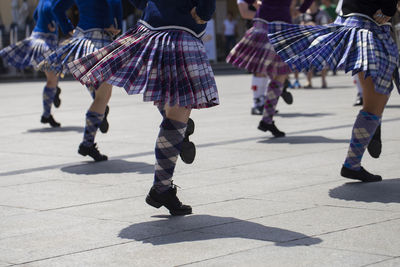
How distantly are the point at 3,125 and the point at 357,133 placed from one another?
6.29m

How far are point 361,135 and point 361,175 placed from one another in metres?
0.28

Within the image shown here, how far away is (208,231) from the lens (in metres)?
4.30

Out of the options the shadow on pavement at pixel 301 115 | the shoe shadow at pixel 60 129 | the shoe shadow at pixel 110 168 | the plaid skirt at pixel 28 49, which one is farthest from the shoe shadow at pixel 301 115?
the shoe shadow at pixel 110 168

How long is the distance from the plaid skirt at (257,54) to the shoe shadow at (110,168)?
2194mm

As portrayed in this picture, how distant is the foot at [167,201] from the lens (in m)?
4.71

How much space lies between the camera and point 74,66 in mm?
4809

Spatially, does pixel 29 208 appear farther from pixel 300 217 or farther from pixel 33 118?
pixel 33 118

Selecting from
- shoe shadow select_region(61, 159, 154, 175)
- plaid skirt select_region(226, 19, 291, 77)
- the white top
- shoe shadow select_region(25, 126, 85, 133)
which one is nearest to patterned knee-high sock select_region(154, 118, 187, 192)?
shoe shadow select_region(61, 159, 154, 175)

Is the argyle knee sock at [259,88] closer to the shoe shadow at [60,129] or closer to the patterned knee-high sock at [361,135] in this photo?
the shoe shadow at [60,129]

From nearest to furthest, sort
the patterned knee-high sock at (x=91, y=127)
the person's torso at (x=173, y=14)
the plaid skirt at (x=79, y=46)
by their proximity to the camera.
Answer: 1. the person's torso at (x=173, y=14)
2. the patterned knee-high sock at (x=91, y=127)
3. the plaid skirt at (x=79, y=46)

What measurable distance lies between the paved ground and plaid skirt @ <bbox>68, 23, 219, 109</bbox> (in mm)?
718

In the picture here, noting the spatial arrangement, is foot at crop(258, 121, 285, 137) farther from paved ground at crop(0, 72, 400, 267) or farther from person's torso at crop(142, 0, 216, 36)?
person's torso at crop(142, 0, 216, 36)

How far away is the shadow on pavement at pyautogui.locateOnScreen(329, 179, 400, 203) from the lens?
16.3 ft

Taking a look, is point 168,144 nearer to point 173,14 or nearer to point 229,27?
point 173,14
